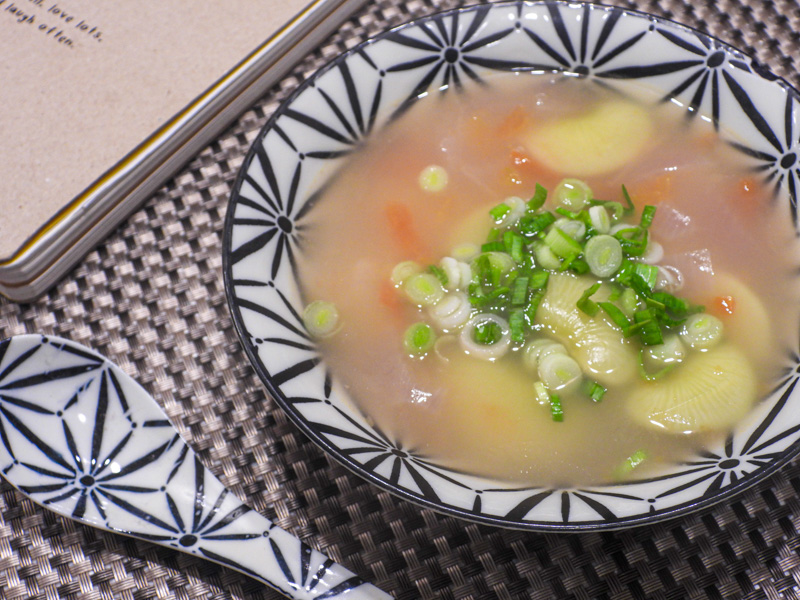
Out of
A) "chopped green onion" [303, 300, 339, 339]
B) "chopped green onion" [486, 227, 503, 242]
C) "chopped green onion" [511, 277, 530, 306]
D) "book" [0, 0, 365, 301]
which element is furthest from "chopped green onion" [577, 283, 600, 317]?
"book" [0, 0, 365, 301]

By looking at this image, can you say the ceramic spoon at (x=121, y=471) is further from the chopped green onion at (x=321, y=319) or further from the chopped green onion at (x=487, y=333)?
the chopped green onion at (x=487, y=333)

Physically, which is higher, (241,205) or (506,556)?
(241,205)

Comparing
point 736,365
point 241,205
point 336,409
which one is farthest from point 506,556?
point 241,205

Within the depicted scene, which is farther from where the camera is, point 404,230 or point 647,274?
point 404,230

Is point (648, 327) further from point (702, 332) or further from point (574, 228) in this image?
point (574, 228)

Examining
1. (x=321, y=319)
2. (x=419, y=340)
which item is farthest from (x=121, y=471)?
(x=419, y=340)

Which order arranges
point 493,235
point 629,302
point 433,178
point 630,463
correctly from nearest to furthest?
point 630,463, point 629,302, point 493,235, point 433,178

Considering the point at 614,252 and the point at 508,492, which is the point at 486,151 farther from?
the point at 508,492
